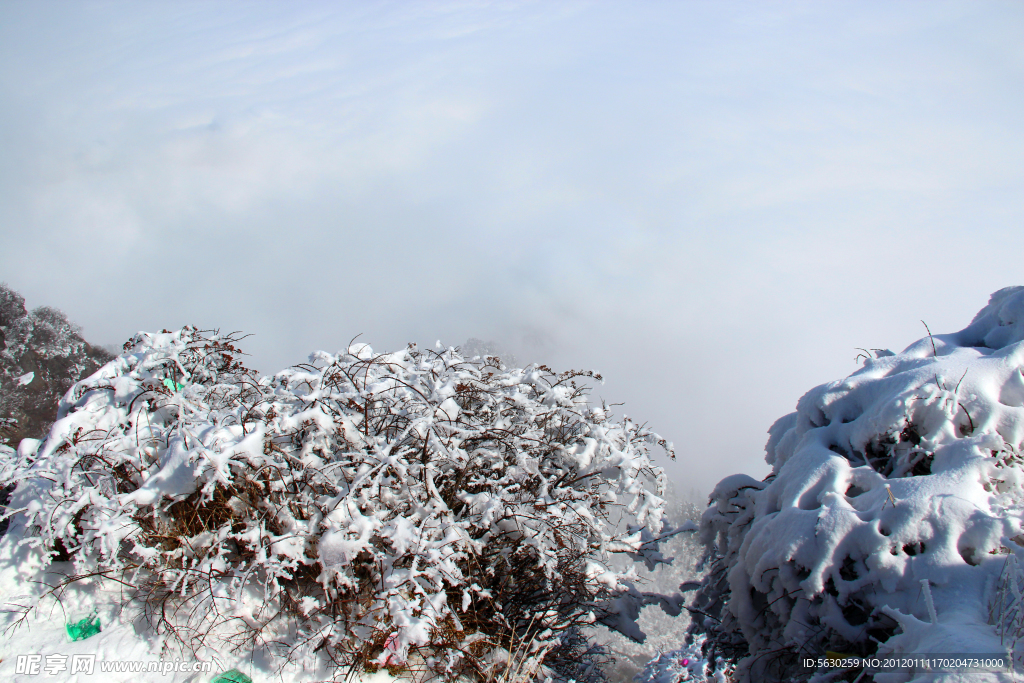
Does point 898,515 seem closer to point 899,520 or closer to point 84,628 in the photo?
point 899,520

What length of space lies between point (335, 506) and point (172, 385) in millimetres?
2494

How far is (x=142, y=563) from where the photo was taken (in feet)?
12.0

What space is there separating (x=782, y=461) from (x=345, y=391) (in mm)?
4229

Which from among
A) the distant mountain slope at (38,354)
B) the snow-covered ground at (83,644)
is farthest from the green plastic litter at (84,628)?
the distant mountain slope at (38,354)

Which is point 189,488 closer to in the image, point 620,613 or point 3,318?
point 620,613

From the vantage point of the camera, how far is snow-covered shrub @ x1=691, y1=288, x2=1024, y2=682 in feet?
11.7

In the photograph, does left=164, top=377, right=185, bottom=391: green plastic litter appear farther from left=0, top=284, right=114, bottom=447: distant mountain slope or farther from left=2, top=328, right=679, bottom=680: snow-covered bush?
left=0, top=284, right=114, bottom=447: distant mountain slope

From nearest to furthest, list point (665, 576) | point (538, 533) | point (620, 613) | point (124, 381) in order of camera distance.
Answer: point (538, 533), point (124, 381), point (620, 613), point (665, 576)

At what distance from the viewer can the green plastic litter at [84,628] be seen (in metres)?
3.59

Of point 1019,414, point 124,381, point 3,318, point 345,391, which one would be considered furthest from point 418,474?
point 3,318

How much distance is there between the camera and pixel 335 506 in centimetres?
387

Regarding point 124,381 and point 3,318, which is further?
point 3,318

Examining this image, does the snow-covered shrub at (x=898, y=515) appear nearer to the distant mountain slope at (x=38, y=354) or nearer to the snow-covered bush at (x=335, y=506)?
the snow-covered bush at (x=335, y=506)

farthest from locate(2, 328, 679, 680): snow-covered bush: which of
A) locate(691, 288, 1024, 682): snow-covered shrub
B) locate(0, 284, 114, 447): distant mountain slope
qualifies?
locate(0, 284, 114, 447): distant mountain slope
